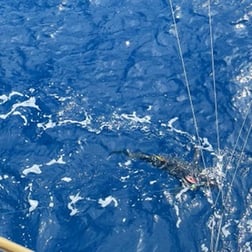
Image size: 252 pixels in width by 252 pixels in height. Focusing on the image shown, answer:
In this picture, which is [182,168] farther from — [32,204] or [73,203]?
[32,204]

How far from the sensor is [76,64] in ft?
48.6

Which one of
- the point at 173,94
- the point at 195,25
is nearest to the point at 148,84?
the point at 173,94

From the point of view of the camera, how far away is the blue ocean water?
10344 mm

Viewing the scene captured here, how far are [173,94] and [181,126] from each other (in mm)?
1473

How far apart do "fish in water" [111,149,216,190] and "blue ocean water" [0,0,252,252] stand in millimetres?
194

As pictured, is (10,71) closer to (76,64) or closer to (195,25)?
(76,64)

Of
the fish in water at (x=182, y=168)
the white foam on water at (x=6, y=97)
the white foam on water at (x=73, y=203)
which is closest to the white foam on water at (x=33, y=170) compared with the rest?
the white foam on water at (x=73, y=203)

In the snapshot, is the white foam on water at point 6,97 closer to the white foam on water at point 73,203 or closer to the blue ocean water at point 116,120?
the blue ocean water at point 116,120

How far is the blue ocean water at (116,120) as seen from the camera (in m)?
Answer: 10.3

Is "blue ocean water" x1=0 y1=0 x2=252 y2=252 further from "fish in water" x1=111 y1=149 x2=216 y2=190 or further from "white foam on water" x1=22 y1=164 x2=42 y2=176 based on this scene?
"fish in water" x1=111 y1=149 x2=216 y2=190

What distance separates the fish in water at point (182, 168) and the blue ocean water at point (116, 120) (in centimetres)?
19

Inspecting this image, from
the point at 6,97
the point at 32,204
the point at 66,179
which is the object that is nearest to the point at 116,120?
the point at 66,179

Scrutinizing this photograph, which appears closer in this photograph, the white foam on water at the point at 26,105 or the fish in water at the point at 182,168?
the fish in water at the point at 182,168

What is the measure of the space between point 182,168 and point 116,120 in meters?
2.77
